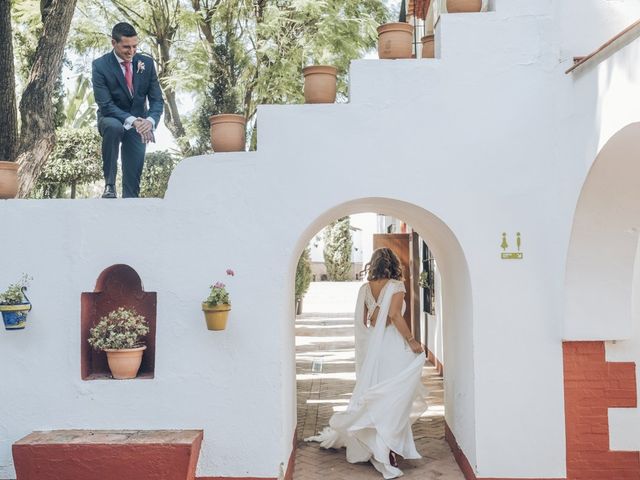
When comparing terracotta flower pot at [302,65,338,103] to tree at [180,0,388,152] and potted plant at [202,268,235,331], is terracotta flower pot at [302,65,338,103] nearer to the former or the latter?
potted plant at [202,268,235,331]

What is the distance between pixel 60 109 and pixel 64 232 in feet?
37.8

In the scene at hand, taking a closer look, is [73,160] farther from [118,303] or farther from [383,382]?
[383,382]

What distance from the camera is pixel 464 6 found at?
199 inches

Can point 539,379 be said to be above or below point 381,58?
below

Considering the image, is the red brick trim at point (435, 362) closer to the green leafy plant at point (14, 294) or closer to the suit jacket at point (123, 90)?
the suit jacket at point (123, 90)

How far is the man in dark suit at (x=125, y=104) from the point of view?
215 inches

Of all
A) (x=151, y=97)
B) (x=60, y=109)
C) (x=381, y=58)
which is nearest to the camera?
(x=381, y=58)

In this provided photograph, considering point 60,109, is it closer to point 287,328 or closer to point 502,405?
point 287,328

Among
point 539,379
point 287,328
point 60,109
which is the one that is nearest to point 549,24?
point 539,379

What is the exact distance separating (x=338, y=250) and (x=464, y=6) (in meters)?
29.2

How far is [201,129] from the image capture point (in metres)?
10.4

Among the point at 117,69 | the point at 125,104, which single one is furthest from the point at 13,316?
the point at 117,69

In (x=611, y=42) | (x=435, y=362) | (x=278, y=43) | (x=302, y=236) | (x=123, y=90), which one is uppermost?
(x=278, y=43)

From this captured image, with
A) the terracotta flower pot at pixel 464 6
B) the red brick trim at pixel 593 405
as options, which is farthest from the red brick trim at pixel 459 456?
the terracotta flower pot at pixel 464 6
